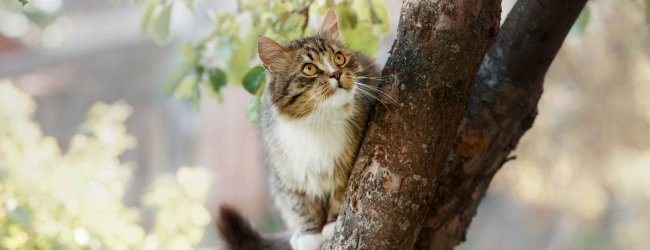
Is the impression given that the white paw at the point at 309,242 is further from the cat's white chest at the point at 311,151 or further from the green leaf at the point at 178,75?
the green leaf at the point at 178,75

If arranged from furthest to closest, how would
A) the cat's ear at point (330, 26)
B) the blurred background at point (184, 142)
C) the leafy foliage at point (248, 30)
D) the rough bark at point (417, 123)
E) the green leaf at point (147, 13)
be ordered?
the blurred background at point (184, 142) < the green leaf at point (147, 13) < the leafy foliage at point (248, 30) < the cat's ear at point (330, 26) < the rough bark at point (417, 123)

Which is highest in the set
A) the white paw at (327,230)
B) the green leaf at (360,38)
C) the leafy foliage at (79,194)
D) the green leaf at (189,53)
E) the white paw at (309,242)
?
the green leaf at (360,38)

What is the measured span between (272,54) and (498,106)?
58cm

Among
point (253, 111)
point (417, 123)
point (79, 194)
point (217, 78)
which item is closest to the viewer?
point (417, 123)

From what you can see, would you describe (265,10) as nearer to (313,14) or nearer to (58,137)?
(313,14)

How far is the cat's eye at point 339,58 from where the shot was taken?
1.28 meters

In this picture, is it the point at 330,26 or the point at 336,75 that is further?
the point at 330,26

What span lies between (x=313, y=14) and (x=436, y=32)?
579mm

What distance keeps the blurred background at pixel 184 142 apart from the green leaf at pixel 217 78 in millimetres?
117

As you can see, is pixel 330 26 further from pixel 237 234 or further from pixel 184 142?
pixel 184 142

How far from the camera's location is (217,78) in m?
1.58

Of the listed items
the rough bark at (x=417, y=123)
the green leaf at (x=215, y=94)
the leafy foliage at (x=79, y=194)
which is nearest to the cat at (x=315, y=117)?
the rough bark at (x=417, y=123)

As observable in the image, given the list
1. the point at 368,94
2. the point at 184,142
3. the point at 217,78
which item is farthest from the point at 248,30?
the point at 184,142

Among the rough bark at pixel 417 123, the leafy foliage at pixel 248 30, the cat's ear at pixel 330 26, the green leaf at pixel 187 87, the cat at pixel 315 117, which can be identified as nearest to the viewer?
the rough bark at pixel 417 123
